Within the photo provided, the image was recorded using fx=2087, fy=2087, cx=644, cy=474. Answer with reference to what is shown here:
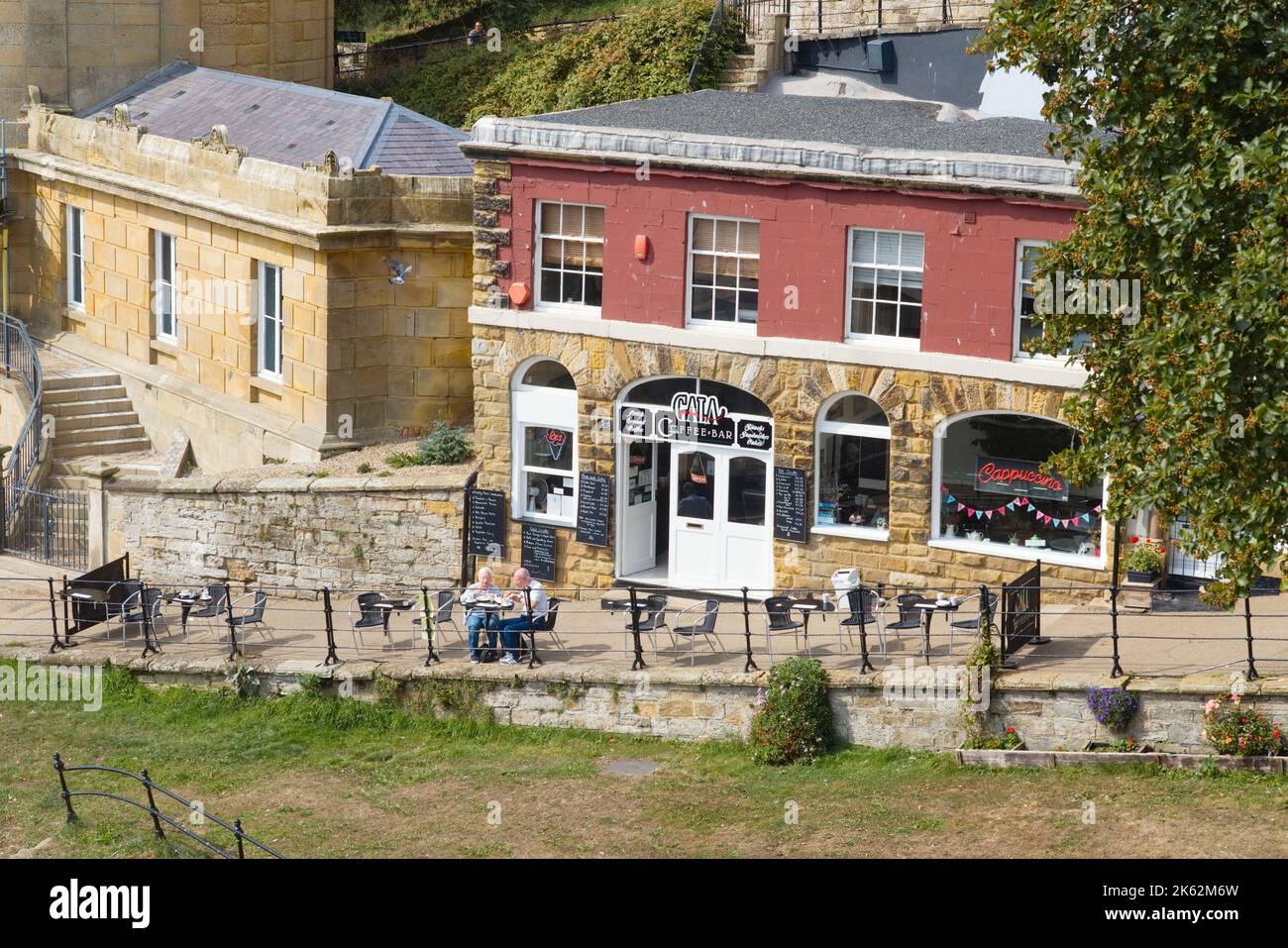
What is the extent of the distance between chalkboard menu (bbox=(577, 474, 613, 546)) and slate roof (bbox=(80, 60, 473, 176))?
235 inches

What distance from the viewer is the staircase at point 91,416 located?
32.6m

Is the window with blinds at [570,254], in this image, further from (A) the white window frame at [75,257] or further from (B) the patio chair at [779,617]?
(A) the white window frame at [75,257]

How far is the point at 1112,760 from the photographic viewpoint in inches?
792

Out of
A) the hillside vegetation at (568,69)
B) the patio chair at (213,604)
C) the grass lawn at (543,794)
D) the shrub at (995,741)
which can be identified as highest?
the hillside vegetation at (568,69)

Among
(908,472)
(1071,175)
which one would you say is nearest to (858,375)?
(908,472)

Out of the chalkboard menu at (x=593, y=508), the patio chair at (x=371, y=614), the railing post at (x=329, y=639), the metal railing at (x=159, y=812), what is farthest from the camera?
the chalkboard menu at (x=593, y=508)

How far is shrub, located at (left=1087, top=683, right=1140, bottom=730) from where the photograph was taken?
2023 cm

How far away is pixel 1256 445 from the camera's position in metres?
17.5

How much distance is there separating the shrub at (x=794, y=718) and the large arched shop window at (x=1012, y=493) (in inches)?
147

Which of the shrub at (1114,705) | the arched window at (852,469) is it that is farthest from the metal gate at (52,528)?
the shrub at (1114,705)

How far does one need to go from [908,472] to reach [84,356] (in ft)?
52.4

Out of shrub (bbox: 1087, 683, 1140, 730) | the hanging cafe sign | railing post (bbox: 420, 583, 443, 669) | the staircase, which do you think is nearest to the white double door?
the hanging cafe sign

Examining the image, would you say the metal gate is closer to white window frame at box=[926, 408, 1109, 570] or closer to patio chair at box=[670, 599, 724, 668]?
patio chair at box=[670, 599, 724, 668]
